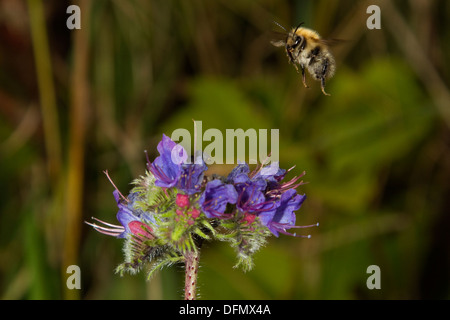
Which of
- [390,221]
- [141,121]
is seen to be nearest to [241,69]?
[141,121]

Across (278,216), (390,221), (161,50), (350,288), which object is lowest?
(350,288)

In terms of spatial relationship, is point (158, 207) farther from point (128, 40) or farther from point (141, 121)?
point (128, 40)

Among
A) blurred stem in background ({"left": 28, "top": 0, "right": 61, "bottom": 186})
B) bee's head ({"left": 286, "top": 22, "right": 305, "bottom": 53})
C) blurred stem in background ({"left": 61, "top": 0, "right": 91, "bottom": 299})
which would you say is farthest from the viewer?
blurred stem in background ({"left": 28, "top": 0, "right": 61, "bottom": 186})

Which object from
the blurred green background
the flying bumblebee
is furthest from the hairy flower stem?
the blurred green background

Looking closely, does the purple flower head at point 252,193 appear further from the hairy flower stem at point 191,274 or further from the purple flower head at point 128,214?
the purple flower head at point 128,214

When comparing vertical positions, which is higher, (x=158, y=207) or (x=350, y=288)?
(x=158, y=207)

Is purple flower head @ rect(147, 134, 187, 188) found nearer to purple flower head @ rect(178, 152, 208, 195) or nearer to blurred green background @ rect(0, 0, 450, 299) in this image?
purple flower head @ rect(178, 152, 208, 195)
